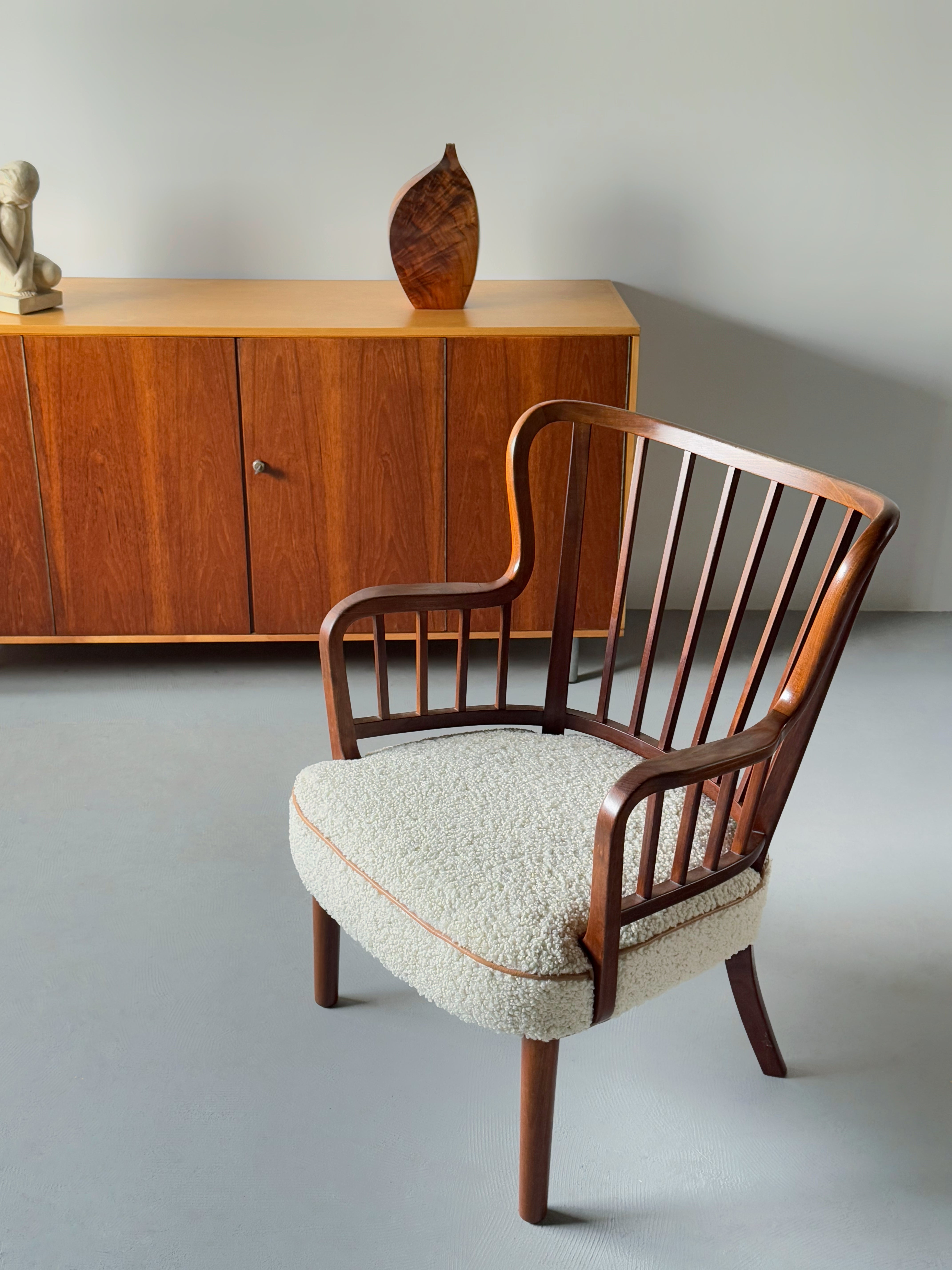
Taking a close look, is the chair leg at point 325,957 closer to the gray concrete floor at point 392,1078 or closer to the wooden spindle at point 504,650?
the gray concrete floor at point 392,1078

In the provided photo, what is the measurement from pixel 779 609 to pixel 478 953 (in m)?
0.51

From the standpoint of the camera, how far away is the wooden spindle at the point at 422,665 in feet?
4.81

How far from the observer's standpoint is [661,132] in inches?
102

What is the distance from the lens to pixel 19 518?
2.36 meters

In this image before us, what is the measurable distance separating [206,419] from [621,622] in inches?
45.2

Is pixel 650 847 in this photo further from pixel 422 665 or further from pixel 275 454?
pixel 275 454

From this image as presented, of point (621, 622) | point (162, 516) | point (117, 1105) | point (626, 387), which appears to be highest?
point (626, 387)

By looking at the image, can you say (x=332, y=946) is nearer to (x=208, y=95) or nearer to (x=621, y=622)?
(x=621, y=622)

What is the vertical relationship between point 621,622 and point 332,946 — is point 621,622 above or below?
above

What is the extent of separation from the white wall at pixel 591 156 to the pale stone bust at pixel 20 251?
37 centimetres

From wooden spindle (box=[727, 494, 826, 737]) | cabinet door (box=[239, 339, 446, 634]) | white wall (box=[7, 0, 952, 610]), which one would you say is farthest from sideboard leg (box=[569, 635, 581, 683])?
wooden spindle (box=[727, 494, 826, 737])

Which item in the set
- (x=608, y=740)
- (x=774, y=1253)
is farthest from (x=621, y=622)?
(x=774, y=1253)

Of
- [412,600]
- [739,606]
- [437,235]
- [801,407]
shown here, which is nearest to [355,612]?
[412,600]

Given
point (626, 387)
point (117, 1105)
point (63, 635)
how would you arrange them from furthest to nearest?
point (63, 635) → point (626, 387) → point (117, 1105)
